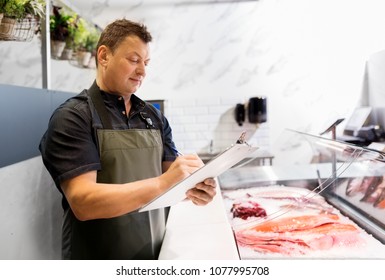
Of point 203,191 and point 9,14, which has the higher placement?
point 9,14

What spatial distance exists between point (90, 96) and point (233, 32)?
196 centimetres

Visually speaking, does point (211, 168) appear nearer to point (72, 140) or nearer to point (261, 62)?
point (72, 140)

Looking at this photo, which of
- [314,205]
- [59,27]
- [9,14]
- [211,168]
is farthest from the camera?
[314,205]

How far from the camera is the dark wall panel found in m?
0.87

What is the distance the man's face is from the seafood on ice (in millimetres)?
625

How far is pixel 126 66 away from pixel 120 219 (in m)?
0.44

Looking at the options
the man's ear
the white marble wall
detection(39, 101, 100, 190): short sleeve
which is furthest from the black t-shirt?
the white marble wall

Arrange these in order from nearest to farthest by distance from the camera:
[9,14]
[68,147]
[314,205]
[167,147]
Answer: [68,147] < [9,14] < [167,147] < [314,205]

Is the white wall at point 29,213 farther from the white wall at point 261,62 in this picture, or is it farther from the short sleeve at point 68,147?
the white wall at point 261,62

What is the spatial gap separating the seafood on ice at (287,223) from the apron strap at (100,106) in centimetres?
58


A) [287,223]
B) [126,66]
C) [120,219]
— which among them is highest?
[126,66]

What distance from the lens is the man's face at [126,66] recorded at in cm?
87

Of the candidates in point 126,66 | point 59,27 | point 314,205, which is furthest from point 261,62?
point 126,66

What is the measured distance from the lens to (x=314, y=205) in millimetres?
1400
